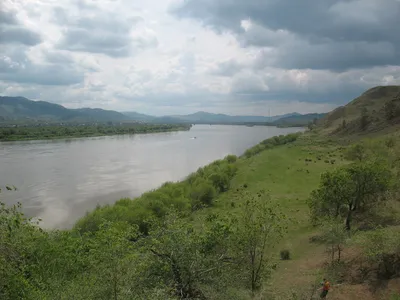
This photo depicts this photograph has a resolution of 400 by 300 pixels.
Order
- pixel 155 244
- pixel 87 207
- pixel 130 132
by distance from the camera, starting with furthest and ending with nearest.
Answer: pixel 130 132, pixel 87 207, pixel 155 244

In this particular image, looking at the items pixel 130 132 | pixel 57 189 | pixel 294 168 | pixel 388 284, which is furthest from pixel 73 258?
pixel 130 132

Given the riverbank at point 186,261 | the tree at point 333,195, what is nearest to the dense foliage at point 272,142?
the tree at point 333,195

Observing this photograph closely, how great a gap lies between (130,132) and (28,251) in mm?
175562

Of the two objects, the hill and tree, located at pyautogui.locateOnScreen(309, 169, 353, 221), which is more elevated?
the hill

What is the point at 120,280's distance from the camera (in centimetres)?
1243

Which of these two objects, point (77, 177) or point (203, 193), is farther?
point (77, 177)

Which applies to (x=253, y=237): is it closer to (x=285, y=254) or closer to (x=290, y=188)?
(x=285, y=254)

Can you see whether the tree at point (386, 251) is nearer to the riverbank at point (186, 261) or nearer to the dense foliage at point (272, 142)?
the riverbank at point (186, 261)

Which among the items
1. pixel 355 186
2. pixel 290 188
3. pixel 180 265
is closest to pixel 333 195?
pixel 355 186

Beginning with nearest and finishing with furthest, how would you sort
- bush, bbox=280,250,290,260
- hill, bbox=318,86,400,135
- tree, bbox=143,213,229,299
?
tree, bbox=143,213,229,299 < bush, bbox=280,250,290,260 < hill, bbox=318,86,400,135

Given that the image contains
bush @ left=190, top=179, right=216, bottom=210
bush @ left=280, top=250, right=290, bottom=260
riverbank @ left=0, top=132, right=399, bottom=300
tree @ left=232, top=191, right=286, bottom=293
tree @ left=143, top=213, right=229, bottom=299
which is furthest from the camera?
bush @ left=190, top=179, right=216, bottom=210

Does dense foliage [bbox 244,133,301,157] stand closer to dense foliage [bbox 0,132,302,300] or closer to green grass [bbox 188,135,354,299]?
green grass [bbox 188,135,354,299]

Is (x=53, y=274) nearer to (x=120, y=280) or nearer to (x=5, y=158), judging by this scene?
(x=120, y=280)

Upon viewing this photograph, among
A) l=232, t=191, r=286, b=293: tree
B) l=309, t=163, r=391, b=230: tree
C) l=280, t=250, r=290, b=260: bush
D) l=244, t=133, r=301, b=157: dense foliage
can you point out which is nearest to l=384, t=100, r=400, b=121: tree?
l=244, t=133, r=301, b=157: dense foliage
